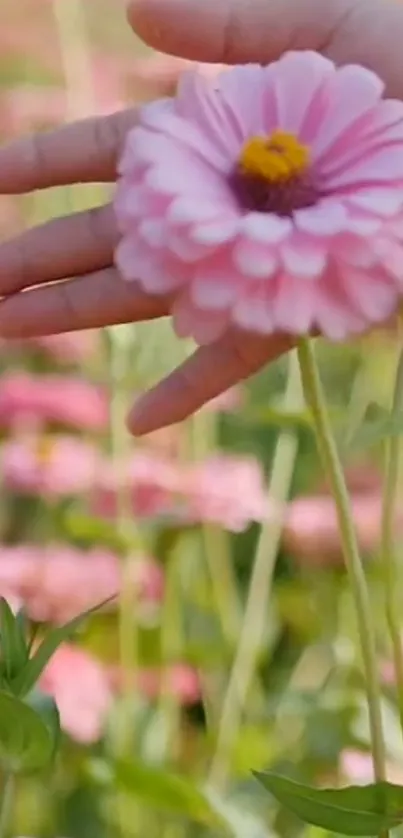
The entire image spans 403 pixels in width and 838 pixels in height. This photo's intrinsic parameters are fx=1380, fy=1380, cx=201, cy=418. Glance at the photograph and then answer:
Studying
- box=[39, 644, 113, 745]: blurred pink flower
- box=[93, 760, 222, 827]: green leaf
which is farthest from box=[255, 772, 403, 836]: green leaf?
box=[39, 644, 113, 745]: blurred pink flower

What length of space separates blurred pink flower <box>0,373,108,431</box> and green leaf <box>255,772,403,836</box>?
38cm

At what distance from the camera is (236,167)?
27 cm

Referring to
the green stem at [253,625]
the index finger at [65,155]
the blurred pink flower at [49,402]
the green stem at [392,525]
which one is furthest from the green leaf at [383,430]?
the blurred pink flower at [49,402]

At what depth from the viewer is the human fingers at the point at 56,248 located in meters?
0.35

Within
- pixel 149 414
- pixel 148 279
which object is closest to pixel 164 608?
pixel 149 414

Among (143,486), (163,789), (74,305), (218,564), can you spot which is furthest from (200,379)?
(218,564)

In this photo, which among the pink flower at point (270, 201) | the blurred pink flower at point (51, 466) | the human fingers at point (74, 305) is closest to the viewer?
the pink flower at point (270, 201)

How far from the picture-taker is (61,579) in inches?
22.0

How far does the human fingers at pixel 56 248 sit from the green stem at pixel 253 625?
0.21 metres

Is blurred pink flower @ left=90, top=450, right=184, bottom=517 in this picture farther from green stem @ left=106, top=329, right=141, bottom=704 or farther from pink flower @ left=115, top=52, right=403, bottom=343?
pink flower @ left=115, top=52, right=403, bottom=343

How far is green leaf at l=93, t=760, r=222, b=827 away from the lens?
16.7 inches

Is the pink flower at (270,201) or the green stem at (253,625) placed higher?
the pink flower at (270,201)

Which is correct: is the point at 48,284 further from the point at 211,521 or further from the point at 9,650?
the point at 211,521

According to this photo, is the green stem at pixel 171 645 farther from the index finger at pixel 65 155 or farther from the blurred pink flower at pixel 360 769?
the index finger at pixel 65 155
